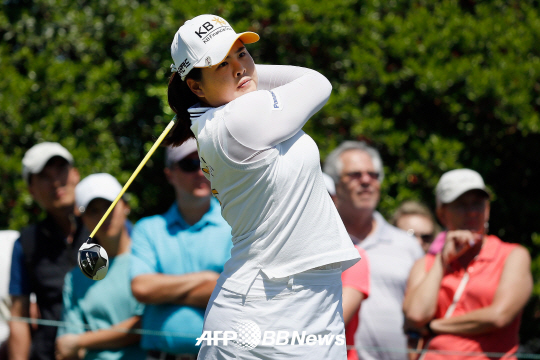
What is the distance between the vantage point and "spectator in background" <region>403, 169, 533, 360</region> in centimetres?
359

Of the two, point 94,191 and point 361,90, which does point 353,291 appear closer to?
point 94,191

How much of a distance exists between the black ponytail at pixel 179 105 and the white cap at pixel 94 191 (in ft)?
5.23

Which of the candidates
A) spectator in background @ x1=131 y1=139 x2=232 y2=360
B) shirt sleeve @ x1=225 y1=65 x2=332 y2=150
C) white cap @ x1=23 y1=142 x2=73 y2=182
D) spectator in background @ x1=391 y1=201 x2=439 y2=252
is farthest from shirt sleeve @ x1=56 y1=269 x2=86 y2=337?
spectator in background @ x1=391 y1=201 x2=439 y2=252

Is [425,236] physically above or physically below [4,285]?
above

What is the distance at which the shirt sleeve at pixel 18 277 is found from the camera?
414cm

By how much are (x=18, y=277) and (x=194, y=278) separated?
50.6 inches

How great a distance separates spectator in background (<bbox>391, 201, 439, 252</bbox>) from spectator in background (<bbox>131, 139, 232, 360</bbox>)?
1.95 meters

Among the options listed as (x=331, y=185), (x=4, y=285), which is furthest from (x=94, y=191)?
(x=331, y=185)

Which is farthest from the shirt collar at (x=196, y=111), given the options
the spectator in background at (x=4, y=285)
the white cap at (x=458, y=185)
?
the spectator in background at (x=4, y=285)

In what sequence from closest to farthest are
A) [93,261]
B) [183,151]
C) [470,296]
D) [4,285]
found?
[93,261] → [470,296] → [183,151] → [4,285]

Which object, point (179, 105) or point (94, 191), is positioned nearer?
point (179, 105)

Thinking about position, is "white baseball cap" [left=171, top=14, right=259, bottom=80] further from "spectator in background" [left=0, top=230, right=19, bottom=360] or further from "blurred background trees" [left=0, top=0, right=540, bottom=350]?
"blurred background trees" [left=0, top=0, right=540, bottom=350]

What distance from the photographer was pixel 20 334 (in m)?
4.15

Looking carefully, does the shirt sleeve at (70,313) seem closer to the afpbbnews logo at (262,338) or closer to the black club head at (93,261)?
the black club head at (93,261)
